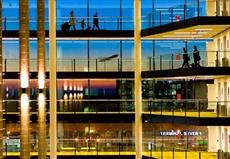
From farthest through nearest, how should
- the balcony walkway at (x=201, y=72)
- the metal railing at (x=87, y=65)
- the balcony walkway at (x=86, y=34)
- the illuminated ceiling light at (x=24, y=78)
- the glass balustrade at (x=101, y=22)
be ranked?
the glass balustrade at (x=101, y=22), the metal railing at (x=87, y=65), the balcony walkway at (x=86, y=34), the balcony walkway at (x=201, y=72), the illuminated ceiling light at (x=24, y=78)

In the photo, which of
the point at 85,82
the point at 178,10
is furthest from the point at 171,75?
the point at 85,82

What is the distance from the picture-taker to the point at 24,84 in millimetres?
18922

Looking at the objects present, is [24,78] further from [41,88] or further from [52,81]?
[52,81]

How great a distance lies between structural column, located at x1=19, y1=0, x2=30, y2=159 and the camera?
61.1 ft

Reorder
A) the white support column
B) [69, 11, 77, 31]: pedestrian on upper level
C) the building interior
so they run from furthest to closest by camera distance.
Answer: [69, 11, 77, 31]: pedestrian on upper level → the white support column → the building interior

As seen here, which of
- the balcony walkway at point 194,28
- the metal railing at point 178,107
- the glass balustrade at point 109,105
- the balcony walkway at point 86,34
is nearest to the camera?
the balcony walkway at point 194,28

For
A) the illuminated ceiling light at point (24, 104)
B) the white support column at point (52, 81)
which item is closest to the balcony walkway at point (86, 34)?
the white support column at point (52, 81)

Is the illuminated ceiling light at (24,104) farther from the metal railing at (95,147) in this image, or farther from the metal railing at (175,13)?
the metal railing at (175,13)

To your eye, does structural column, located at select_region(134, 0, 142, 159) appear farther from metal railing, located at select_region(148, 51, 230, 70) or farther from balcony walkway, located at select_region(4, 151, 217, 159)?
metal railing, located at select_region(148, 51, 230, 70)

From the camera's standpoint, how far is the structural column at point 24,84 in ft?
61.1

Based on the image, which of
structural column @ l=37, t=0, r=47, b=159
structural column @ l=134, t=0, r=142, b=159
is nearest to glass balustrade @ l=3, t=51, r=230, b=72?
structural column @ l=134, t=0, r=142, b=159

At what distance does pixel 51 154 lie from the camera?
3459cm

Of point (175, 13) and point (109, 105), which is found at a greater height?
point (175, 13)

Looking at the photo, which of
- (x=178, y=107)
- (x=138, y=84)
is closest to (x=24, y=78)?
(x=178, y=107)
